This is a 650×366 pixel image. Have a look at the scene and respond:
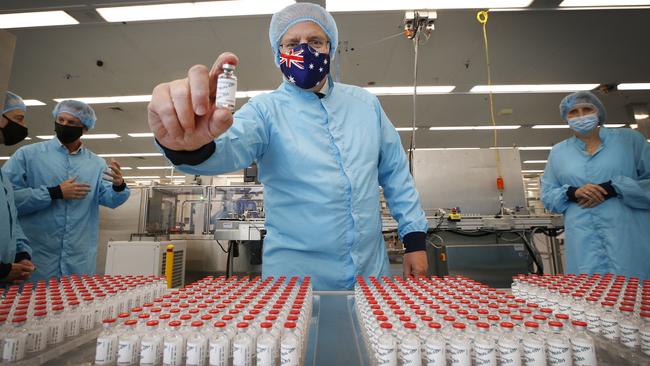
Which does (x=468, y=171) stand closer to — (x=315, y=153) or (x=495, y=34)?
(x=495, y=34)

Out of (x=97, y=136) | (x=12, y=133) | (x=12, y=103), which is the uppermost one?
(x=97, y=136)

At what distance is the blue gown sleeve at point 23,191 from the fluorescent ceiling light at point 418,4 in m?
3.05

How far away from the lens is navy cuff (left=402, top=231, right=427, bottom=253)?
1299 mm

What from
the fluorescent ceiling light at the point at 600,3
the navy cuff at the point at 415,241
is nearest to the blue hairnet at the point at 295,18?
the navy cuff at the point at 415,241

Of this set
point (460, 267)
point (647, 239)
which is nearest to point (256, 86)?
point (460, 267)

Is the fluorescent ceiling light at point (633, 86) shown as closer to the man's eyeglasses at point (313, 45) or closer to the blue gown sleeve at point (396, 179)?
the blue gown sleeve at point (396, 179)

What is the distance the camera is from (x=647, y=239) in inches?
77.5

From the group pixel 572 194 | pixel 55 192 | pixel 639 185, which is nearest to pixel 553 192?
pixel 572 194

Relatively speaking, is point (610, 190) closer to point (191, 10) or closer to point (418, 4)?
point (418, 4)

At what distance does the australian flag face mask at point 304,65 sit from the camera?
4.08 feet

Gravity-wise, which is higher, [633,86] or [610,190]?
[633,86]

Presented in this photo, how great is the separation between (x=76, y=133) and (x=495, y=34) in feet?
15.3

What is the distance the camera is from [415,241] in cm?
130

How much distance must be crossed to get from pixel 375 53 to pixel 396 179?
3.65 m
